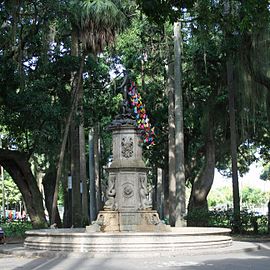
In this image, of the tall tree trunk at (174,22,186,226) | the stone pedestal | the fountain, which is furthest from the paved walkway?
the tall tree trunk at (174,22,186,226)

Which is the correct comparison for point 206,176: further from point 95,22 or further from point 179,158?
point 95,22

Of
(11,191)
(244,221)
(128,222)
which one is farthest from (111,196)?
(11,191)

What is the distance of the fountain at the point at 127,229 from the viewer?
13.8m

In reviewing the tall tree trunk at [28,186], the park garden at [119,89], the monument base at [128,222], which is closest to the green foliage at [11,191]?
the park garden at [119,89]

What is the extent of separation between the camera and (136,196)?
1750 centimetres

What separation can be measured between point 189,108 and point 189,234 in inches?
660

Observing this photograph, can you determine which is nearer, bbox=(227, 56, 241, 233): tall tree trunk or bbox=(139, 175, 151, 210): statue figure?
bbox=(139, 175, 151, 210): statue figure

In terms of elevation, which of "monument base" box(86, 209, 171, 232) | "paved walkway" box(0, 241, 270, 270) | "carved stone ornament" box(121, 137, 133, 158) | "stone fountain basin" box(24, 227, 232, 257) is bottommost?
"paved walkway" box(0, 241, 270, 270)

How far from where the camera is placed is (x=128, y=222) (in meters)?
17.2

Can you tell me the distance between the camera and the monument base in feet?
56.0

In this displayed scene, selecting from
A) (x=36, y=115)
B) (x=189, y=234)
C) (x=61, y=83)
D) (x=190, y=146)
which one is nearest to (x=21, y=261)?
(x=189, y=234)

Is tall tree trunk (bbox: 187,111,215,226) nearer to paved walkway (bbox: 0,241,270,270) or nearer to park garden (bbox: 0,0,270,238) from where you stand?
park garden (bbox: 0,0,270,238)

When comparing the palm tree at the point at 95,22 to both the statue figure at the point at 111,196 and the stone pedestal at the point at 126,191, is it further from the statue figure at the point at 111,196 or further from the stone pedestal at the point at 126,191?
the statue figure at the point at 111,196

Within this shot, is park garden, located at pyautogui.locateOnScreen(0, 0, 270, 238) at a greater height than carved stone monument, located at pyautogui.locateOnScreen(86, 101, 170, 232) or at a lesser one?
greater
